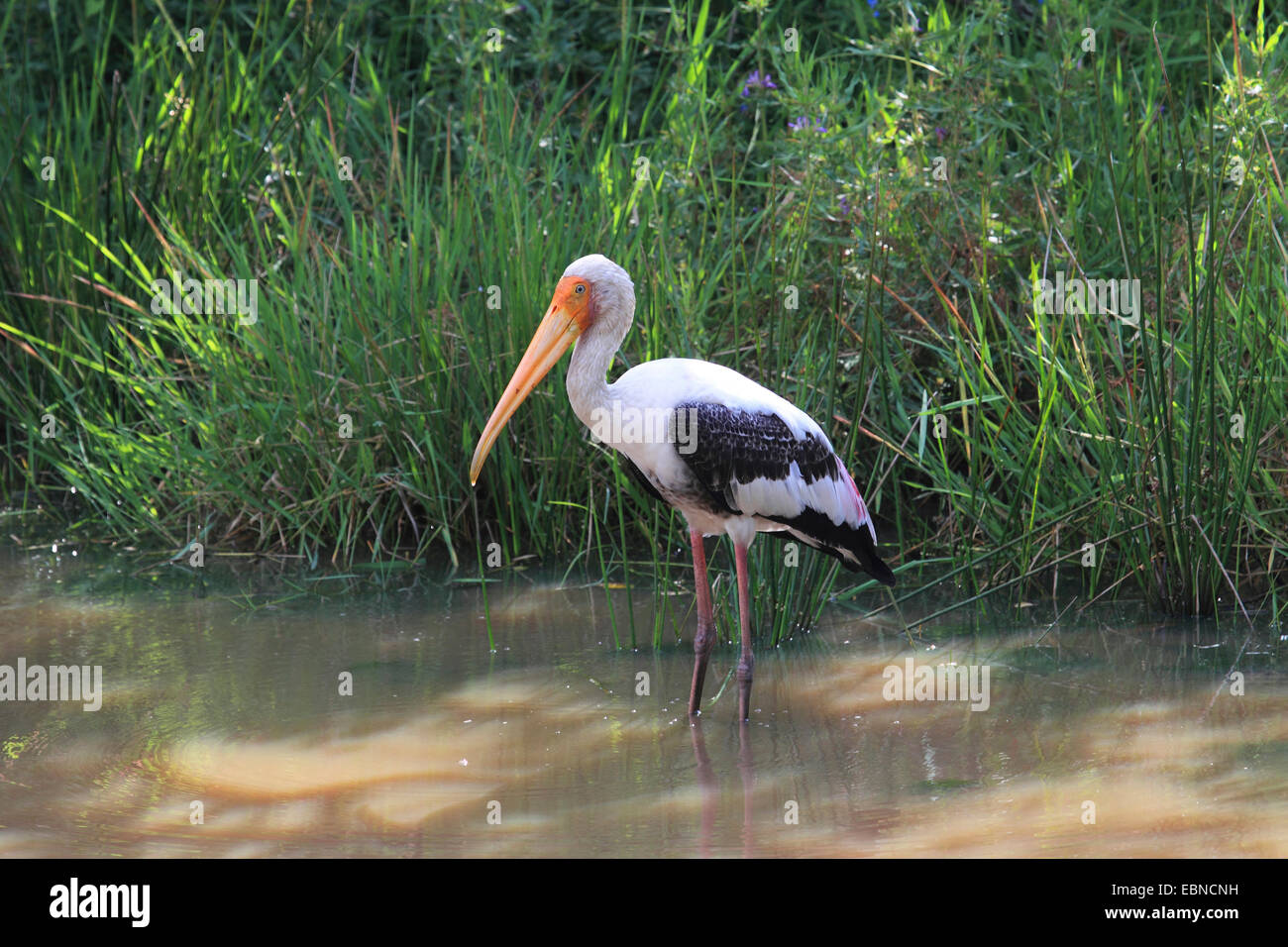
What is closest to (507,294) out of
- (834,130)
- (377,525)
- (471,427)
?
(471,427)

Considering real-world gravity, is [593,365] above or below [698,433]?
above

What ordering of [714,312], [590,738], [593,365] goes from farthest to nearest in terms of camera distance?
1. [714,312]
2. [593,365]
3. [590,738]

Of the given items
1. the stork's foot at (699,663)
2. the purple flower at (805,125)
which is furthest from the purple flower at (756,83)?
the stork's foot at (699,663)

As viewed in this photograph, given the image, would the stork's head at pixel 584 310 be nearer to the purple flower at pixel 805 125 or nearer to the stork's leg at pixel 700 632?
the stork's leg at pixel 700 632

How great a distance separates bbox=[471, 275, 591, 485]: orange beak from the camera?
15.0 ft

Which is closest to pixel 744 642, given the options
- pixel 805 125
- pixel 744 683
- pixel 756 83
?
pixel 744 683

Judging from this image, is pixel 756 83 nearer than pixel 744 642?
No

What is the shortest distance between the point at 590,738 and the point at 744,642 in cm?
56

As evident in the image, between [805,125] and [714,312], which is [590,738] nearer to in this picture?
[714,312]

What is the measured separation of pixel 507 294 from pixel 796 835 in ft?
8.65

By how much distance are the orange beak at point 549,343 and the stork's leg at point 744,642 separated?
798mm

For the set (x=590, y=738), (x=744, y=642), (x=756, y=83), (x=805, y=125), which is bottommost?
(x=590, y=738)

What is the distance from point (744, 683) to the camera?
180 inches

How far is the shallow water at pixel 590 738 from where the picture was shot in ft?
12.4
